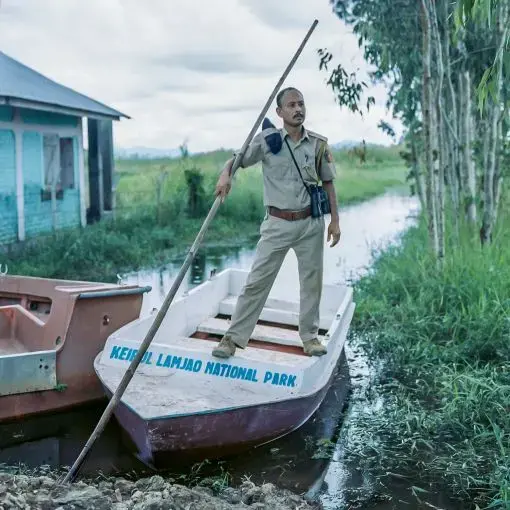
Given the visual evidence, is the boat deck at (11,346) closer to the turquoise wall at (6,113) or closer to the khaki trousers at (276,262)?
the khaki trousers at (276,262)

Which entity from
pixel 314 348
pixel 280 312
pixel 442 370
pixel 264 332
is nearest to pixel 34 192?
pixel 280 312

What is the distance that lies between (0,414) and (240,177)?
1908 centimetres

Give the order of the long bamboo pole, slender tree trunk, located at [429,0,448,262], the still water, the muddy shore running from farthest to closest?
slender tree trunk, located at [429,0,448,262], the still water, the long bamboo pole, the muddy shore

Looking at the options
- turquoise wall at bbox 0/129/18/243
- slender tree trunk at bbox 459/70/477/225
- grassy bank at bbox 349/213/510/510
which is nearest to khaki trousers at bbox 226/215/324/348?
grassy bank at bbox 349/213/510/510

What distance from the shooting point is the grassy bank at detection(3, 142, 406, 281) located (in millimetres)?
11853

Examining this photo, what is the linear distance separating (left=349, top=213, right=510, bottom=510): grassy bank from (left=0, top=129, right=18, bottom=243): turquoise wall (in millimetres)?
5602

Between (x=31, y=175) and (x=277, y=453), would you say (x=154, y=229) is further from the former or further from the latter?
(x=277, y=453)

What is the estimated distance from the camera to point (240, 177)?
24406mm

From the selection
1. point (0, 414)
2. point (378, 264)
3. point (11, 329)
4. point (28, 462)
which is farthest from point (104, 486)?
point (378, 264)

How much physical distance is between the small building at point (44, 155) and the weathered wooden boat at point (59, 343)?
5260mm

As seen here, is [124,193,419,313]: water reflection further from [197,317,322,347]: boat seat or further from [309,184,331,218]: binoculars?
[309,184,331,218]: binoculars

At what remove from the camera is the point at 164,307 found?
16.1 ft

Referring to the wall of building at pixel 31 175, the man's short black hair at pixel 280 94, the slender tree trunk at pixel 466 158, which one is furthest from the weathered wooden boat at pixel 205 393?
the wall of building at pixel 31 175

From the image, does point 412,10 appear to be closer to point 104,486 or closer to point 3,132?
point 3,132
